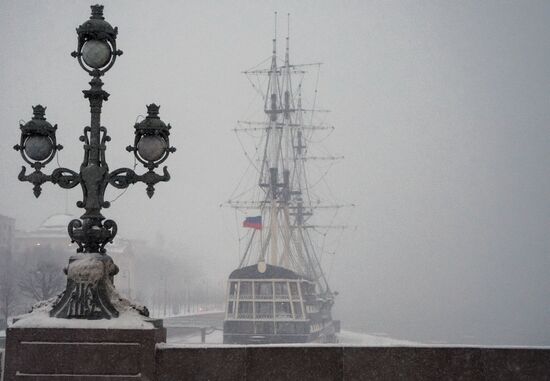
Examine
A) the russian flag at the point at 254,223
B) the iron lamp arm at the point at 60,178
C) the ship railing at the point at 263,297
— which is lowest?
the ship railing at the point at 263,297

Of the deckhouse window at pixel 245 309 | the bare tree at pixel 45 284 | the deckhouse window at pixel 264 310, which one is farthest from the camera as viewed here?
the bare tree at pixel 45 284

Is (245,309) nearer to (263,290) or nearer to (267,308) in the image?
(267,308)

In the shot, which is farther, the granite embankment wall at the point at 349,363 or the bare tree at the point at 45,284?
the bare tree at the point at 45,284

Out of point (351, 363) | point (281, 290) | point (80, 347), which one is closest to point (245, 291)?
point (281, 290)

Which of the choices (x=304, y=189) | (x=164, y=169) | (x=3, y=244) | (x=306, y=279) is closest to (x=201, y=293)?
(x=3, y=244)

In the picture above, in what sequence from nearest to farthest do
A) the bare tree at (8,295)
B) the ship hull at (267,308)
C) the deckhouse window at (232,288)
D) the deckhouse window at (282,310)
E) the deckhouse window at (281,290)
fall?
the ship hull at (267,308) < the deckhouse window at (282,310) < the deckhouse window at (281,290) < the deckhouse window at (232,288) < the bare tree at (8,295)

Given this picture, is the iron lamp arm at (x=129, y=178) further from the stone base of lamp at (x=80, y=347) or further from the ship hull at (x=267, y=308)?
the ship hull at (x=267, y=308)

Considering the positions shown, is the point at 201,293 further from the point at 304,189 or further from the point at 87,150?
the point at 87,150

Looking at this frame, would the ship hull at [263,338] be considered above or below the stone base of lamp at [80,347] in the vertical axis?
below

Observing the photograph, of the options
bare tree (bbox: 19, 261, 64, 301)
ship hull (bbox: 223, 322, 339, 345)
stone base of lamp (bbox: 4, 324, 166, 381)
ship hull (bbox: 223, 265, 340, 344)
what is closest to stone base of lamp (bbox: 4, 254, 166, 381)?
stone base of lamp (bbox: 4, 324, 166, 381)

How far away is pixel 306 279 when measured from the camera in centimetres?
5756

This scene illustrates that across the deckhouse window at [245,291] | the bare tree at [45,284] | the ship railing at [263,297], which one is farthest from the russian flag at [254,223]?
the bare tree at [45,284]

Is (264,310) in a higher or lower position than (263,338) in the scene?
higher

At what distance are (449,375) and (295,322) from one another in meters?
45.3
